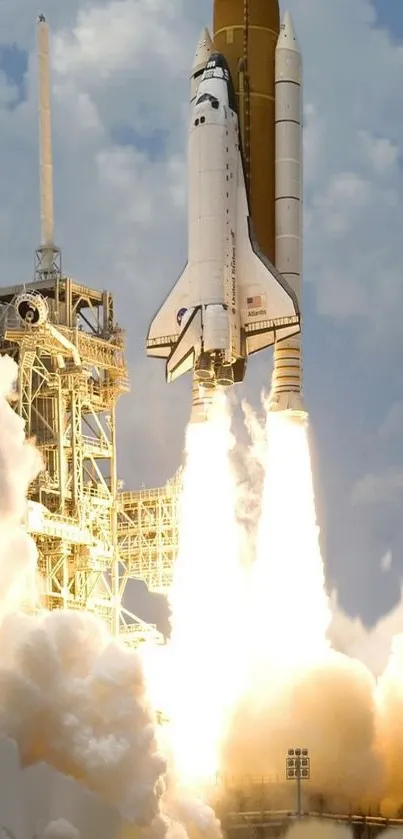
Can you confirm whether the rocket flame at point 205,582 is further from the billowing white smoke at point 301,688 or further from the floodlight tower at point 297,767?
the floodlight tower at point 297,767

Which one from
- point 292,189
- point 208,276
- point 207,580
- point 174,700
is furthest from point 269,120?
point 174,700

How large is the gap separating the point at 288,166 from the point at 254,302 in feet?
16.2

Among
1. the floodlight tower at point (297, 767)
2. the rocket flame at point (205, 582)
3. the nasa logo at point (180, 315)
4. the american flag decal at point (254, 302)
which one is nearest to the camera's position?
the floodlight tower at point (297, 767)

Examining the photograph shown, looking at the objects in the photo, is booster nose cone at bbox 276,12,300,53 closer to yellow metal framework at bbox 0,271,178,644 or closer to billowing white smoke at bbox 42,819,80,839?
yellow metal framework at bbox 0,271,178,644

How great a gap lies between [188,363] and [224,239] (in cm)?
409

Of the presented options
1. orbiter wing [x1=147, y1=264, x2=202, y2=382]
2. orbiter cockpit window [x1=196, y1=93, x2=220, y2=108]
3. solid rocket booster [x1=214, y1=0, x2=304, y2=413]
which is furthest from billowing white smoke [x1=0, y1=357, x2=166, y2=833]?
orbiter cockpit window [x1=196, y1=93, x2=220, y2=108]

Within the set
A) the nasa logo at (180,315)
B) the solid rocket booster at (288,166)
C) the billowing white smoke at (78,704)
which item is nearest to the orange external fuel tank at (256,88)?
the solid rocket booster at (288,166)

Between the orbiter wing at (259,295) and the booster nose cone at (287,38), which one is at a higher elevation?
the booster nose cone at (287,38)

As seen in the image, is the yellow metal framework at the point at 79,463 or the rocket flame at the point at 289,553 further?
the yellow metal framework at the point at 79,463

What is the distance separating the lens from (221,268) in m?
56.8

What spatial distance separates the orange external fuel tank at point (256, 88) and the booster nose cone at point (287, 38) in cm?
70

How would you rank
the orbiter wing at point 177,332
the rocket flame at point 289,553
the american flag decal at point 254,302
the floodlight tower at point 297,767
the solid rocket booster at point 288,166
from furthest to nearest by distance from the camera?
the solid rocket booster at point 288,166 < the rocket flame at point 289,553 < the american flag decal at point 254,302 < the orbiter wing at point 177,332 < the floodlight tower at point 297,767

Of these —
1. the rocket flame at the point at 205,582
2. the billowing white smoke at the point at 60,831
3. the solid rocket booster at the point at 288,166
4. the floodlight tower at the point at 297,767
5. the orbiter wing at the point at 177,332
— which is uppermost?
the solid rocket booster at the point at 288,166

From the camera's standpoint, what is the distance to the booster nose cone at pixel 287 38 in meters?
59.2
